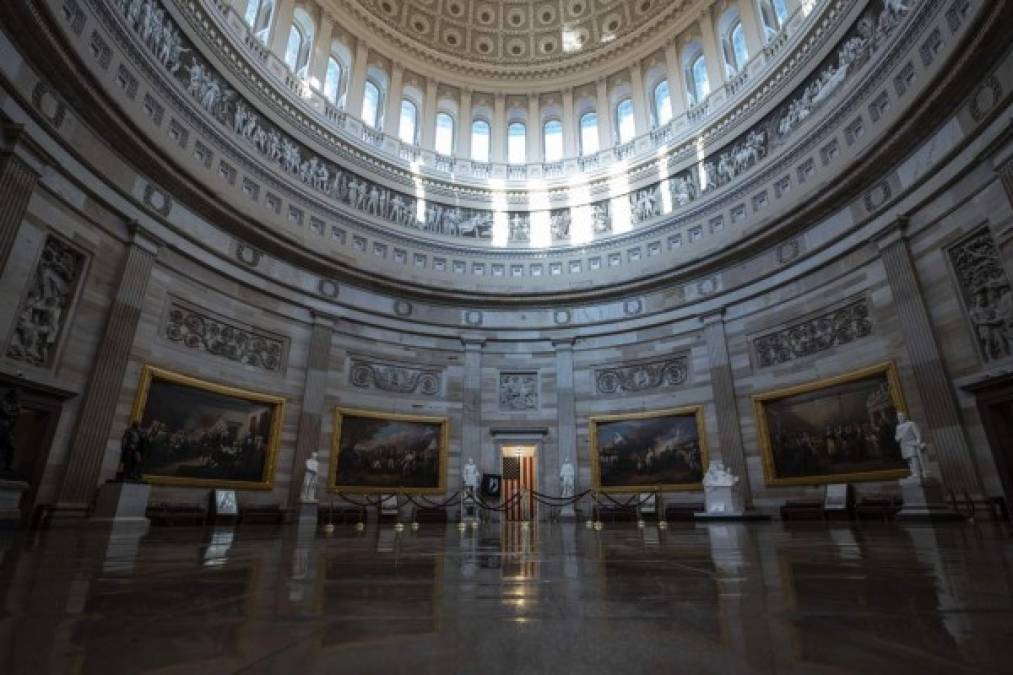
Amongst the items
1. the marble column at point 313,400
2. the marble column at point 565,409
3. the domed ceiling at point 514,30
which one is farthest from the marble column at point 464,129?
the marble column at point 313,400

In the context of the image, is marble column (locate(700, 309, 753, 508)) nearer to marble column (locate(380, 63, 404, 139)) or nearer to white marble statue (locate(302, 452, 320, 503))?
white marble statue (locate(302, 452, 320, 503))

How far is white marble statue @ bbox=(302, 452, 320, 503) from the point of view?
15486 mm

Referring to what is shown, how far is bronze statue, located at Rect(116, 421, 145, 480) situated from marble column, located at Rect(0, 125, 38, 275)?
376 centimetres

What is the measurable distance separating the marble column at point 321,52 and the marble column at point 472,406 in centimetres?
1211

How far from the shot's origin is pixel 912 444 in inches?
441

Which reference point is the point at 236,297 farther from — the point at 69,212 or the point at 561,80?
the point at 561,80

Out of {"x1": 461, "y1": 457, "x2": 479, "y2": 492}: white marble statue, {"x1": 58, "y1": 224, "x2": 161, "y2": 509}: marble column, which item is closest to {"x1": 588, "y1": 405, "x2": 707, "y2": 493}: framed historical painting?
{"x1": 461, "y1": 457, "x2": 479, "y2": 492}: white marble statue

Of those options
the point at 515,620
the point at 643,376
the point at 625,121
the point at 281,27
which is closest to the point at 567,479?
the point at 643,376

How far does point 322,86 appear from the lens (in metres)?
21.1

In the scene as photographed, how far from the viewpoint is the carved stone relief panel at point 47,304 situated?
33.3 feet

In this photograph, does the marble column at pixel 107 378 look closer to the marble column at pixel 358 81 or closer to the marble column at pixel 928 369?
the marble column at pixel 358 81

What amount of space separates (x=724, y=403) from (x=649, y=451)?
3.14 m

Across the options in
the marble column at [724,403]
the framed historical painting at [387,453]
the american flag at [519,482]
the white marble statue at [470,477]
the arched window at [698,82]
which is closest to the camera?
the marble column at [724,403]

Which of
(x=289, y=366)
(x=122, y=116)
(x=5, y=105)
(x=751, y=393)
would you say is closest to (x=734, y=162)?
(x=751, y=393)
